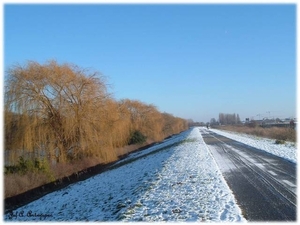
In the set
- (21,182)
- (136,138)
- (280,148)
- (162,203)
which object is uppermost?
(280,148)

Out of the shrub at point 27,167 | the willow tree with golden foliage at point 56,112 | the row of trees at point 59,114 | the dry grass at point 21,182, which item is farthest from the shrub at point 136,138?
the dry grass at point 21,182

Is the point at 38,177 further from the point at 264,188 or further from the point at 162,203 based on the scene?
the point at 264,188

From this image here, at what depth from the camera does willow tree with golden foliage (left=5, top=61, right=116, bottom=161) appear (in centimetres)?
1834

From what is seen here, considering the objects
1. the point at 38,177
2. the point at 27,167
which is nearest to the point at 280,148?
the point at 38,177

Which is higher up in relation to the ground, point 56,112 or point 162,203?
point 56,112

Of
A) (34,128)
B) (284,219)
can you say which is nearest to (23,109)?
(34,128)

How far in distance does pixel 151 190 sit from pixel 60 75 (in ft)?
47.0

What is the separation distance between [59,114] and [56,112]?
9.7 inches

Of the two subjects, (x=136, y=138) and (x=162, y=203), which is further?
(x=136, y=138)

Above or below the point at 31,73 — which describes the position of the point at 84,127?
below

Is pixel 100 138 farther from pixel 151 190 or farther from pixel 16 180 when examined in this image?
pixel 151 190

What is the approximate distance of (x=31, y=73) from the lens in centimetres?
1945

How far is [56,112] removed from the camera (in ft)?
66.2

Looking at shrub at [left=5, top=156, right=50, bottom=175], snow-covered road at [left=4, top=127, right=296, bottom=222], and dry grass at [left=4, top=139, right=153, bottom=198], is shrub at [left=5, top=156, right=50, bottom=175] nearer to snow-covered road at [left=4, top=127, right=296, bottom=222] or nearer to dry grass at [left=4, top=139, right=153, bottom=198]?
dry grass at [left=4, top=139, right=153, bottom=198]
